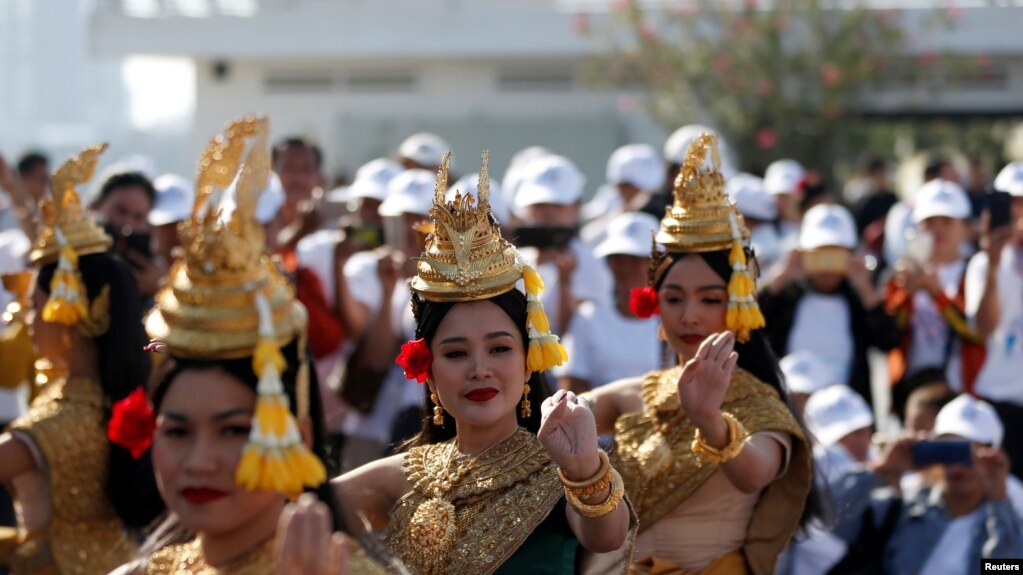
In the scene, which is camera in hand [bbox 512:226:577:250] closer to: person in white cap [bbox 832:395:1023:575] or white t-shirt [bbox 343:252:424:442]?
white t-shirt [bbox 343:252:424:442]

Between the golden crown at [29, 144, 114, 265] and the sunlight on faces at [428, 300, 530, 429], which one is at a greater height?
the golden crown at [29, 144, 114, 265]

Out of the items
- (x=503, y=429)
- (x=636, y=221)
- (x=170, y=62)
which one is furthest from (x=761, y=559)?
(x=170, y=62)

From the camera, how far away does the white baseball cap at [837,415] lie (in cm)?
695

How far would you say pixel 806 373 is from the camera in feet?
24.1

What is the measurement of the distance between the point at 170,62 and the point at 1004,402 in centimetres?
1292

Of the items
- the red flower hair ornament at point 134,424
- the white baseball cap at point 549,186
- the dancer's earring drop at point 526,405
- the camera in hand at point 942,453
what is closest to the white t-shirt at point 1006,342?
the camera in hand at point 942,453

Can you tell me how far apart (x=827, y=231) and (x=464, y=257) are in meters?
4.70

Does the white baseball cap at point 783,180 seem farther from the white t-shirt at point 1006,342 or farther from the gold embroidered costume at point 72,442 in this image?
the gold embroidered costume at point 72,442

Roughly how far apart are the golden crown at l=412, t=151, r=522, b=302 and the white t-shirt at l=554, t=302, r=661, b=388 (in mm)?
2896

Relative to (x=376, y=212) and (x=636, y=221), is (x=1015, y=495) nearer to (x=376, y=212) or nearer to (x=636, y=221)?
(x=636, y=221)

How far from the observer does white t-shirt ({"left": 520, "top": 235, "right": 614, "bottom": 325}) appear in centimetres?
740

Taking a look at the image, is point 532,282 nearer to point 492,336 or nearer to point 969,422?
point 492,336

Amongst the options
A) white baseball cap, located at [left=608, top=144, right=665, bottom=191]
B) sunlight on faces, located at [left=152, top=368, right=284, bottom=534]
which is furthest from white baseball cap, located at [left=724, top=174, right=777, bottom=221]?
sunlight on faces, located at [left=152, top=368, right=284, bottom=534]

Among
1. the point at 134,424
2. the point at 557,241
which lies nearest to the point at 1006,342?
the point at 557,241
